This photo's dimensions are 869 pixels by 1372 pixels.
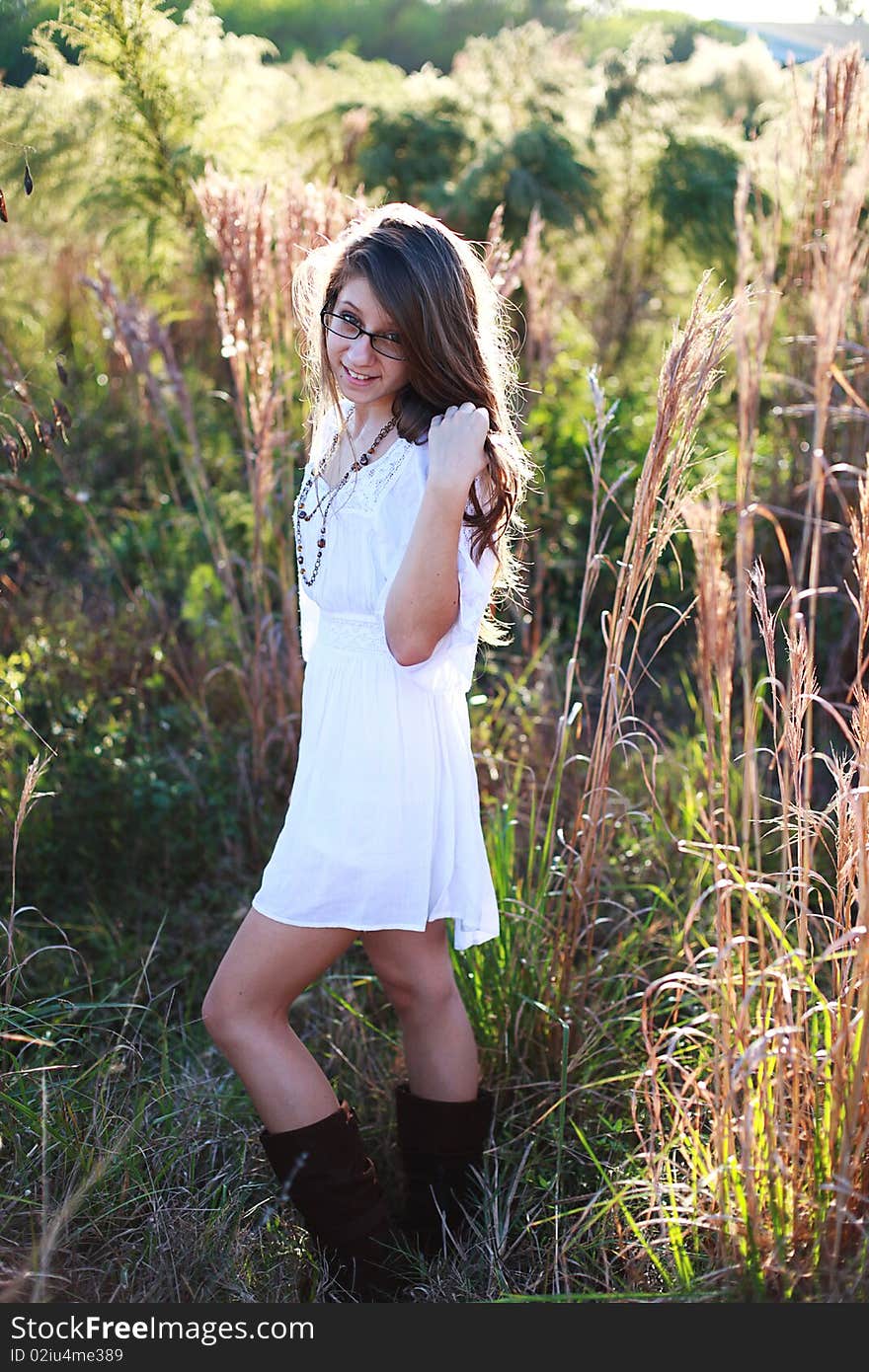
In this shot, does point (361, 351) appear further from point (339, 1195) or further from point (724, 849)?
point (339, 1195)

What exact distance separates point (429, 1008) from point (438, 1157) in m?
0.29

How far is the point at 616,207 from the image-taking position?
5750 millimetres

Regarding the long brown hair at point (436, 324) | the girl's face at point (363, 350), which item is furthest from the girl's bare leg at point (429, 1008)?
the girl's face at point (363, 350)

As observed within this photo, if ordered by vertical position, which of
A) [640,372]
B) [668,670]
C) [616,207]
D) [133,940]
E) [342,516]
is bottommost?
[133,940]

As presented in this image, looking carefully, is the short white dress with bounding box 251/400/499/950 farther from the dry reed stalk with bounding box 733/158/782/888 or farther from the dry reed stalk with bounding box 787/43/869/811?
the dry reed stalk with bounding box 787/43/869/811

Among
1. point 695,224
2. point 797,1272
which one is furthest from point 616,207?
point 797,1272

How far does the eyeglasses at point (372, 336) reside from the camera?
5.92 feet

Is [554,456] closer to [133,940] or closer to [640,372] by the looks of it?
[640,372]

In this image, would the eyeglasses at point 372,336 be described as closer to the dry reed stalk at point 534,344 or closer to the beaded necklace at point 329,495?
the beaded necklace at point 329,495

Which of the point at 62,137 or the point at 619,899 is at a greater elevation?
the point at 62,137

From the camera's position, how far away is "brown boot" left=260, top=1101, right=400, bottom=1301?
189cm

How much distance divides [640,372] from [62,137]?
2658 mm

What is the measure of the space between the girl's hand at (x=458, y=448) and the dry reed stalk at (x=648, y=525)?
0.94 feet

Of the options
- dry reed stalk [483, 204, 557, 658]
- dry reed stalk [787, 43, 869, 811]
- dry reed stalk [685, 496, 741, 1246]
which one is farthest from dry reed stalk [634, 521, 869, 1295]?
dry reed stalk [483, 204, 557, 658]
